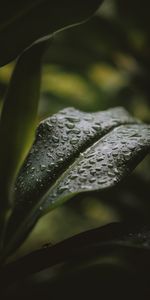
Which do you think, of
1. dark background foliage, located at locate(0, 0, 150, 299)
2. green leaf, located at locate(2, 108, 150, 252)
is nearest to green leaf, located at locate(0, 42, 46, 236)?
green leaf, located at locate(2, 108, 150, 252)

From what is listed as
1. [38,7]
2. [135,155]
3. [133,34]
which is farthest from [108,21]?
[135,155]

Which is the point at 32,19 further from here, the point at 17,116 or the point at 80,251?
the point at 80,251

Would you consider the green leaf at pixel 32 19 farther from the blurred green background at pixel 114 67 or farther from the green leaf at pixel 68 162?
the blurred green background at pixel 114 67

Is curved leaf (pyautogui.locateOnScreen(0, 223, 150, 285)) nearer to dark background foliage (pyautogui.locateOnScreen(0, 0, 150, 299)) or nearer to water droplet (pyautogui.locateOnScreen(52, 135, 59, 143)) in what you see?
water droplet (pyautogui.locateOnScreen(52, 135, 59, 143))

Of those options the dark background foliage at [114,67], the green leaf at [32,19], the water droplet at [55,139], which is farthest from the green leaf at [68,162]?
the dark background foliage at [114,67]

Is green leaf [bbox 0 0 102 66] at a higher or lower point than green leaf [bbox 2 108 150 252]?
higher

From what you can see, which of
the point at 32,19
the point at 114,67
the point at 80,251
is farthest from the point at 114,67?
the point at 80,251

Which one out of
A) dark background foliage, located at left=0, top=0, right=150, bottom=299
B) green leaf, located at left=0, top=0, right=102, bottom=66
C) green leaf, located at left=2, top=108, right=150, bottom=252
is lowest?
dark background foliage, located at left=0, top=0, right=150, bottom=299
